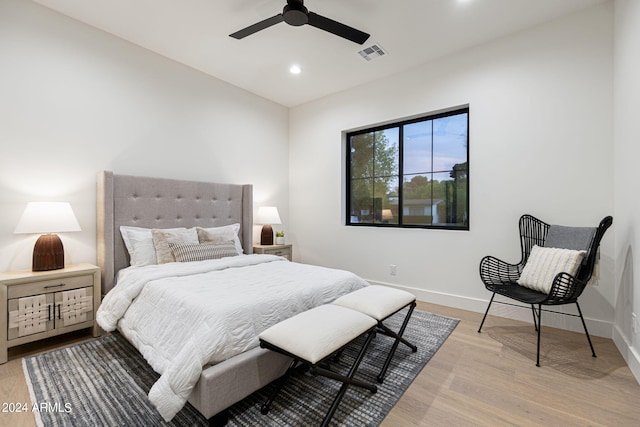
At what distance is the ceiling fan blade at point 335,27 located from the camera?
2.23m

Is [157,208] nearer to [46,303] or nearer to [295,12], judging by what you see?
[46,303]

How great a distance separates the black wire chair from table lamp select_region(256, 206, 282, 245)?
2.67 meters

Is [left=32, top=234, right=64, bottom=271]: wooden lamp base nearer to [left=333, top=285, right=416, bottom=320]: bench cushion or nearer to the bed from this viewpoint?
the bed

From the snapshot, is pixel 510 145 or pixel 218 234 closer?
pixel 510 145

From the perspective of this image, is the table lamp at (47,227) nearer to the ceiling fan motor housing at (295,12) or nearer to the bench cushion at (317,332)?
the bench cushion at (317,332)

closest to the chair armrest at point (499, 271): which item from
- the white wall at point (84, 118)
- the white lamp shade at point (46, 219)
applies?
the white wall at point (84, 118)

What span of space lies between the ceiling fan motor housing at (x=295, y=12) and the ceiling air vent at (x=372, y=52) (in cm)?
118

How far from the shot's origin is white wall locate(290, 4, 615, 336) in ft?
8.63

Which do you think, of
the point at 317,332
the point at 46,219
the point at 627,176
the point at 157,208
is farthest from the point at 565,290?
the point at 46,219

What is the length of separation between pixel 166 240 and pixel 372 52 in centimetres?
296

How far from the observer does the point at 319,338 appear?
1512 millimetres

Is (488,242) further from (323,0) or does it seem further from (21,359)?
(21,359)

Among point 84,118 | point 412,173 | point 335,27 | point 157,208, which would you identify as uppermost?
point 335,27

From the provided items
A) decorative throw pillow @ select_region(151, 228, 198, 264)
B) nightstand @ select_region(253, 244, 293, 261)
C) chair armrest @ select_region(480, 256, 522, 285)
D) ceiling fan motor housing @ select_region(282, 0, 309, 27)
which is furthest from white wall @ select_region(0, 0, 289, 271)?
chair armrest @ select_region(480, 256, 522, 285)
